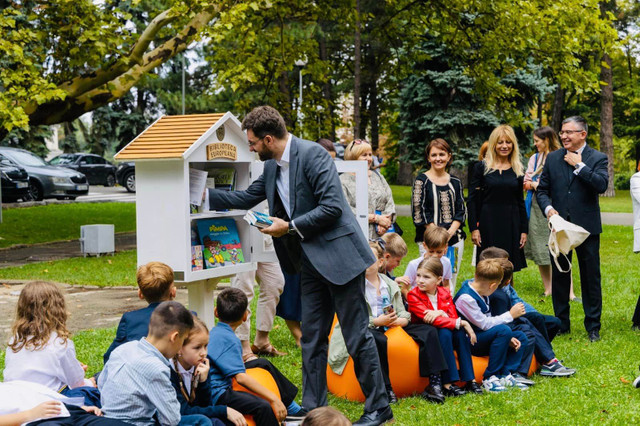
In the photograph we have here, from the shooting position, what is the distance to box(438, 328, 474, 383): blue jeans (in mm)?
5895

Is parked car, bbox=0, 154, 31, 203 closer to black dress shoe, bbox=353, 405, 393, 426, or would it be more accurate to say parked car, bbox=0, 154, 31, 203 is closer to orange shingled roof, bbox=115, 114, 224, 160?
orange shingled roof, bbox=115, 114, 224, 160

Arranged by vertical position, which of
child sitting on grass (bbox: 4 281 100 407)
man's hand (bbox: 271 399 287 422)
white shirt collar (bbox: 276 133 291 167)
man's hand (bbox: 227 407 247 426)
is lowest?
man's hand (bbox: 271 399 287 422)

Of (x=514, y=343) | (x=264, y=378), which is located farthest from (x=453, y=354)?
(x=264, y=378)

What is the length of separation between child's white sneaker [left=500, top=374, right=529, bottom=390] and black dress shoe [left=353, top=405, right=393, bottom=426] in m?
1.26

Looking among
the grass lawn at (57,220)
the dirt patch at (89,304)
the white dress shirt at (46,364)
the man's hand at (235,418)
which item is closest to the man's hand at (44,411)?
the white dress shirt at (46,364)

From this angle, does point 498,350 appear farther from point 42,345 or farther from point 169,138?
point 42,345

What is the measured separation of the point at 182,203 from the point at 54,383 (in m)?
1.79

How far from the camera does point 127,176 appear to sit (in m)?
35.6

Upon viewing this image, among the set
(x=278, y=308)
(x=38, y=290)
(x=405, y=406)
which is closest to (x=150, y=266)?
(x=38, y=290)

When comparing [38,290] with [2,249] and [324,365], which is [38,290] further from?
[2,249]

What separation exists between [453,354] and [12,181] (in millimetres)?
22490

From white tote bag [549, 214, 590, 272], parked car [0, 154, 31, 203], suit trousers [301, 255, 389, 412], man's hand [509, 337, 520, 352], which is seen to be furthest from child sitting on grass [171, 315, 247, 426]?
parked car [0, 154, 31, 203]

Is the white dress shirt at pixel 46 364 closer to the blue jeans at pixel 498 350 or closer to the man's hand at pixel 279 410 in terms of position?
the man's hand at pixel 279 410

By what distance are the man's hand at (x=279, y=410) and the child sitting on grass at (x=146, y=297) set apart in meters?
0.94
